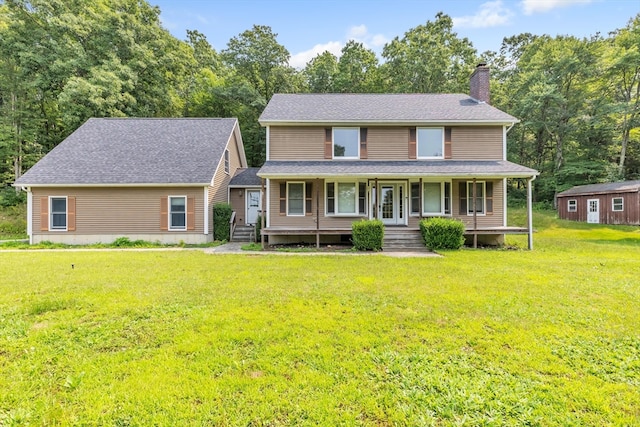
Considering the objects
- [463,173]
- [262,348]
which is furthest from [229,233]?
[262,348]

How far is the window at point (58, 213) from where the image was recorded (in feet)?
43.7

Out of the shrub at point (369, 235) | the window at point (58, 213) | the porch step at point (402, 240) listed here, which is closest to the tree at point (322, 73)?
the porch step at point (402, 240)

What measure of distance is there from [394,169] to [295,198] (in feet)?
14.2

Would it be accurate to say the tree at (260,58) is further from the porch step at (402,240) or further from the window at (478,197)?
the porch step at (402,240)

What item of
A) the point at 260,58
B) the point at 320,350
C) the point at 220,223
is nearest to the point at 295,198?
the point at 220,223

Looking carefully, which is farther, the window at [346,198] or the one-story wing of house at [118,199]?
the one-story wing of house at [118,199]

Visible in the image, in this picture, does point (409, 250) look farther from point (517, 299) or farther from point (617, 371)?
point (617, 371)

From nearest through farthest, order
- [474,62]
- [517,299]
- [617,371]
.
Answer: [617,371]
[517,299]
[474,62]

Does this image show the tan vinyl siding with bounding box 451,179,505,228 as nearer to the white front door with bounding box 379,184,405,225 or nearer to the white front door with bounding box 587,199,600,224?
the white front door with bounding box 379,184,405,225

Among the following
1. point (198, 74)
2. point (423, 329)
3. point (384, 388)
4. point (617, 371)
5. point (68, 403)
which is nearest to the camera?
point (68, 403)

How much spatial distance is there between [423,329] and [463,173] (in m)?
9.15

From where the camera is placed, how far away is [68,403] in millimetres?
2570

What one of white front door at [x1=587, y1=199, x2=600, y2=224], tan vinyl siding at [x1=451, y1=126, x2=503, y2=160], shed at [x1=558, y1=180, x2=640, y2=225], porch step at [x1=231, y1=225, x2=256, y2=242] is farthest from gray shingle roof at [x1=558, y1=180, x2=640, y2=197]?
porch step at [x1=231, y1=225, x2=256, y2=242]

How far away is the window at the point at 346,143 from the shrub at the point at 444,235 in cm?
469
